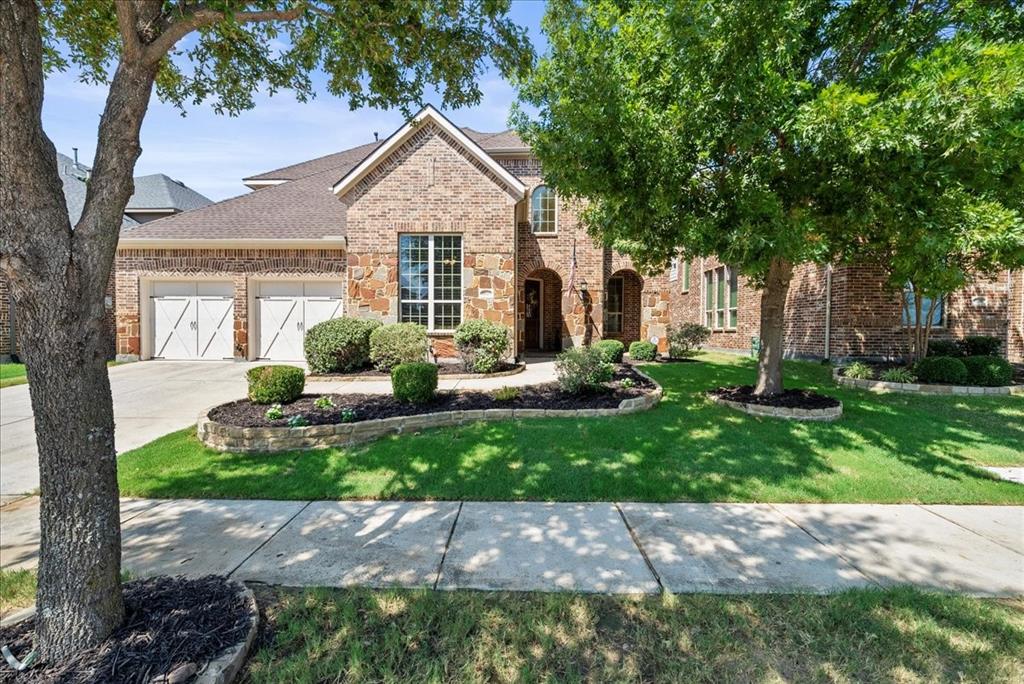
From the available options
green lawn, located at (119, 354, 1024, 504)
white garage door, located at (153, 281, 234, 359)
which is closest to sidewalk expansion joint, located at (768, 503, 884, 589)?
green lawn, located at (119, 354, 1024, 504)

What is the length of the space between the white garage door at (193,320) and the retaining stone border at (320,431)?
27.8 ft

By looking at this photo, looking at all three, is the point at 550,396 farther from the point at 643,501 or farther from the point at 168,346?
the point at 168,346

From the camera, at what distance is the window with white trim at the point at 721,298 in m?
16.3

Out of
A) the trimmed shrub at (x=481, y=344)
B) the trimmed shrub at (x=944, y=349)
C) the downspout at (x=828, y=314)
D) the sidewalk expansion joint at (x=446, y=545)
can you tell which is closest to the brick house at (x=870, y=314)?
the downspout at (x=828, y=314)

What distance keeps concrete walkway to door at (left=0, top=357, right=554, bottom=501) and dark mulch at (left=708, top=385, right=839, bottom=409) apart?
141 inches

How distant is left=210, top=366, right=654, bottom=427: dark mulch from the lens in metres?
6.14

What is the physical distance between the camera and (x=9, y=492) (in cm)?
450

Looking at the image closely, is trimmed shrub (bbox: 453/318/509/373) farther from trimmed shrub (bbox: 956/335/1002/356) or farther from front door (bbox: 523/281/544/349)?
trimmed shrub (bbox: 956/335/1002/356)

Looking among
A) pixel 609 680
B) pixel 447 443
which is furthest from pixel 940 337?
pixel 609 680

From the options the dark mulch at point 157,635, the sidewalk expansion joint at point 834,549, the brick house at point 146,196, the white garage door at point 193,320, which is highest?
the brick house at point 146,196

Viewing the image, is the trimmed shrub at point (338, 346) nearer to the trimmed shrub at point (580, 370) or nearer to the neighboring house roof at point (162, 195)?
the trimmed shrub at point (580, 370)

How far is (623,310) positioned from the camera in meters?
17.8

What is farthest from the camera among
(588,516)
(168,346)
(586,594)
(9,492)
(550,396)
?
(168,346)

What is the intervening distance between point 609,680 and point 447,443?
364 cm
